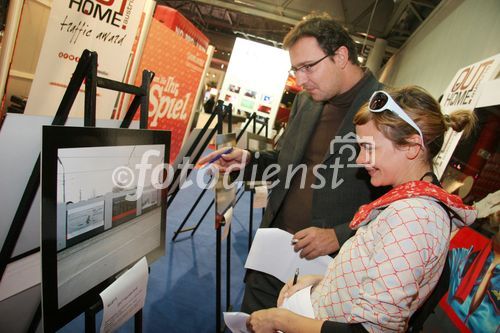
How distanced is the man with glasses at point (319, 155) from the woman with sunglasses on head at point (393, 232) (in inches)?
15.3

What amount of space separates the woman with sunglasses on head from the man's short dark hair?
2.02 ft

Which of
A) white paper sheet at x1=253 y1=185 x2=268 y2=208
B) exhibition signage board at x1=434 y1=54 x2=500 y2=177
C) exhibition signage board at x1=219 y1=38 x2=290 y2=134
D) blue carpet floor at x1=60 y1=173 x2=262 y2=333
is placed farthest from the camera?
exhibition signage board at x1=219 y1=38 x2=290 y2=134

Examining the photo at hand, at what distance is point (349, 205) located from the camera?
1404mm

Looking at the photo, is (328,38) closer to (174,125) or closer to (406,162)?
(406,162)

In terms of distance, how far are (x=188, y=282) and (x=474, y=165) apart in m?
2.33

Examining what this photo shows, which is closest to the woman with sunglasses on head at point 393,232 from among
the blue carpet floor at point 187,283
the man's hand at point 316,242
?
the man's hand at point 316,242

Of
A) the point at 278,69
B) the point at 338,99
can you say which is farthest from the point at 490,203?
the point at 278,69

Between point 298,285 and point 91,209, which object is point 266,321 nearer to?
point 298,285

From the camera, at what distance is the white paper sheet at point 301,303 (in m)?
0.98

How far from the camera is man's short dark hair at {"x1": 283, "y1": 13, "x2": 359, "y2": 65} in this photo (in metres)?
1.49

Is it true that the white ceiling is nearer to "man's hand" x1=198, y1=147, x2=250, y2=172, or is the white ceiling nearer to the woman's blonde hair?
"man's hand" x1=198, y1=147, x2=250, y2=172

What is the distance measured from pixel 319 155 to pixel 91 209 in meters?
1.07

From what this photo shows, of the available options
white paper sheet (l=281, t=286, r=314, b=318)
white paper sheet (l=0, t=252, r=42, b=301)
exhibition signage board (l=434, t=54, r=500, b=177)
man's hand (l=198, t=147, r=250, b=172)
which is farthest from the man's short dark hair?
white paper sheet (l=0, t=252, r=42, b=301)

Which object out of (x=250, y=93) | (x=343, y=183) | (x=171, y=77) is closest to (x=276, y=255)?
(x=343, y=183)
